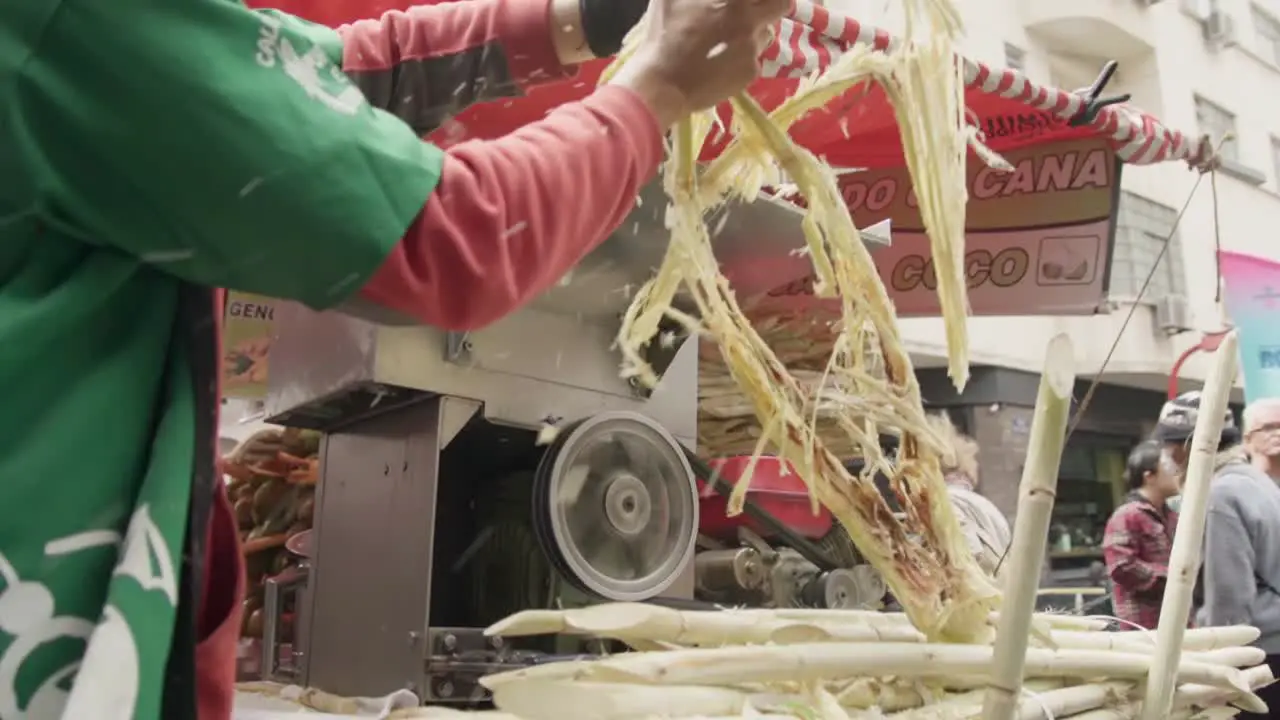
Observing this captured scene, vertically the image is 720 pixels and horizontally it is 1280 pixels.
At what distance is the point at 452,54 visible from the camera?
4.25 feet

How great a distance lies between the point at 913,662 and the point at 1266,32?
11775 mm

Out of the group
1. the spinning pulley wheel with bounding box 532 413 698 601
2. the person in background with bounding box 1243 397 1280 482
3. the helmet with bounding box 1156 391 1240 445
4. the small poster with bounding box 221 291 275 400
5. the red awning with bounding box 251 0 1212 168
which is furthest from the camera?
the helmet with bounding box 1156 391 1240 445

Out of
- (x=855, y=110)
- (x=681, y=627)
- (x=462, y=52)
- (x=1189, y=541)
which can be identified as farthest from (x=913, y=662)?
(x=855, y=110)

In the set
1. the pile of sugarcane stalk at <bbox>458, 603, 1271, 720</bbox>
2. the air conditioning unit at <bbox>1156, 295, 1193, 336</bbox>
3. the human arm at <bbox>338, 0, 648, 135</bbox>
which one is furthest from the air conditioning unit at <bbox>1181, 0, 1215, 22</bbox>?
the human arm at <bbox>338, 0, 648, 135</bbox>

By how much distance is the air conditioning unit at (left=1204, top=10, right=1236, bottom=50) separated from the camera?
952 centimetres

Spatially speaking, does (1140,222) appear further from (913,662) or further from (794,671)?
(794,671)

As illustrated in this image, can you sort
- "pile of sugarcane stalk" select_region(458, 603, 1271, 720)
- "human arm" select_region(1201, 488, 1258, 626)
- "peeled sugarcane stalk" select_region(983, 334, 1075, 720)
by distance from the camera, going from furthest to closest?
"human arm" select_region(1201, 488, 1258, 626) < "pile of sugarcane stalk" select_region(458, 603, 1271, 720) < "peeled sugarcane stalk" select_region(983, 334, 1075, 720)

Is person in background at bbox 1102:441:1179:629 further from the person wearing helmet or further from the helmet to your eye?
the person wearing helmet

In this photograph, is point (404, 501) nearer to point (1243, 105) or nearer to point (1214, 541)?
point (1214, 541)

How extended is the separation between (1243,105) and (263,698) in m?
11.3

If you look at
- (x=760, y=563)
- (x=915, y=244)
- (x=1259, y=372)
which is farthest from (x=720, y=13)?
(x=1259, y=372)

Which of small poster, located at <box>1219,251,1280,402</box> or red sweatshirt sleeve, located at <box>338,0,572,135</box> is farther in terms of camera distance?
small poster, located at <box>1219,251,1280,402</box>

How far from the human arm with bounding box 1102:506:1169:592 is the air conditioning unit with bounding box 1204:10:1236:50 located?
8.07m

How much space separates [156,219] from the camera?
604 mm
